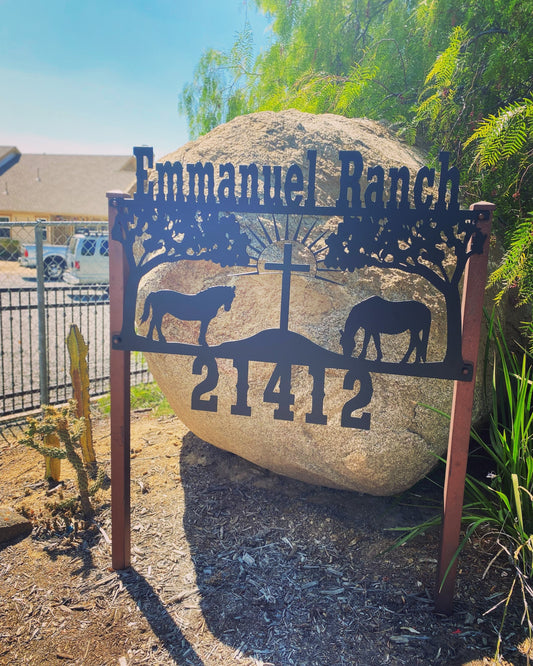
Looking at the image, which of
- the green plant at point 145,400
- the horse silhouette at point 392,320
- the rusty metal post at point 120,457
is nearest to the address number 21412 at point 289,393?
the horse silhouette at point 392,320

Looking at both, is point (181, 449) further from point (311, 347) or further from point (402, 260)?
point (402, 260)

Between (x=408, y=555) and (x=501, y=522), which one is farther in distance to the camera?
(x=408, y=555)

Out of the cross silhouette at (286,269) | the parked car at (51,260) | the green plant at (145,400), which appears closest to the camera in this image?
the cross silhouette at (286,269)

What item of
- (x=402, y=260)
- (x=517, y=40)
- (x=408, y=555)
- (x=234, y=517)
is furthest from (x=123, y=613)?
(x=517, y=40)

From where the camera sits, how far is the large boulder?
293 centimetres

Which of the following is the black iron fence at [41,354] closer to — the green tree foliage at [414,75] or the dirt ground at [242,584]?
the dirt ground at [242,584]

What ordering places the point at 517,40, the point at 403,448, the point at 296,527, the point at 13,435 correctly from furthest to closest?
the point at 13,435, the point at 517,40, the point at 296,527, the point at 403,448

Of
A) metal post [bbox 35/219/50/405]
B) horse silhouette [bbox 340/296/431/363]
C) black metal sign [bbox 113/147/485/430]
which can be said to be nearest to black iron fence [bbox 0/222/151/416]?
metal post [bbox 35/219/50/405]

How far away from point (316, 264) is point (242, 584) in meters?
1.77

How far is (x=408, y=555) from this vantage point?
297cm

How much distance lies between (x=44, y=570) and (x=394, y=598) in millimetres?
1969

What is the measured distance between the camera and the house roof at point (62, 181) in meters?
27.9

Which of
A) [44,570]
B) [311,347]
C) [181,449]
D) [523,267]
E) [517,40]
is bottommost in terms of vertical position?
[44,570]

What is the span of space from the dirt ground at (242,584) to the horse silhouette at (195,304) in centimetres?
131
